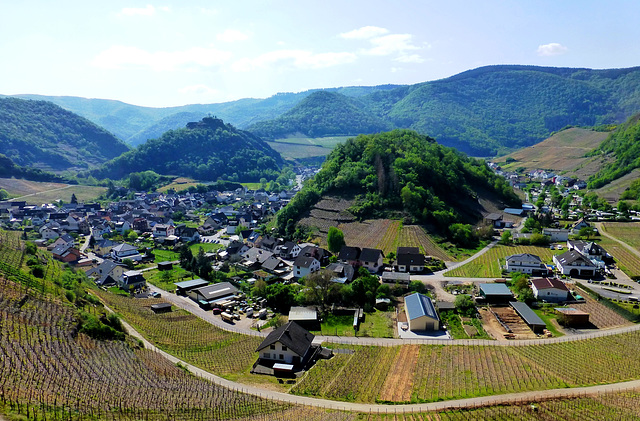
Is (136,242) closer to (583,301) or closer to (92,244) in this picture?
(92,244)

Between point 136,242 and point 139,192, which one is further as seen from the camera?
point 139,192

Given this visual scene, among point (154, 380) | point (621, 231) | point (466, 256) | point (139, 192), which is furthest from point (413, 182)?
point (139, 192)

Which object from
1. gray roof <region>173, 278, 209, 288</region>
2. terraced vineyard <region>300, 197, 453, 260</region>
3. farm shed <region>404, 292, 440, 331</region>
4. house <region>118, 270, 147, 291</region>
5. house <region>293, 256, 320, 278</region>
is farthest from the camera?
terraced vineyard <region>300, 197, 453, 260</region>

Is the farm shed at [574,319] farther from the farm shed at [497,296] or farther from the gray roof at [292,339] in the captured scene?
the gray roof at [292,339]

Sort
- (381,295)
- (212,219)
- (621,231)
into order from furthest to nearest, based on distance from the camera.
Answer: (212,219) < (621,231) < (381,295)

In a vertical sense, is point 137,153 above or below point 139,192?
above

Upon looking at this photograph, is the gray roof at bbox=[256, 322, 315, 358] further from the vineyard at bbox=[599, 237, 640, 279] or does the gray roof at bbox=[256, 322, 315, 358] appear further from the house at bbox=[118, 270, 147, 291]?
the vineyard at bbox=[599, 237, 640, 279]

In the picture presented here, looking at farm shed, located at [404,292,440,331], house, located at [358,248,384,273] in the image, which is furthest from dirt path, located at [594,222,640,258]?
farm shed, located at [404,292,440,331]

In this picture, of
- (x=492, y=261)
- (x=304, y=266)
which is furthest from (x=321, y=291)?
(x=492, y=261)
